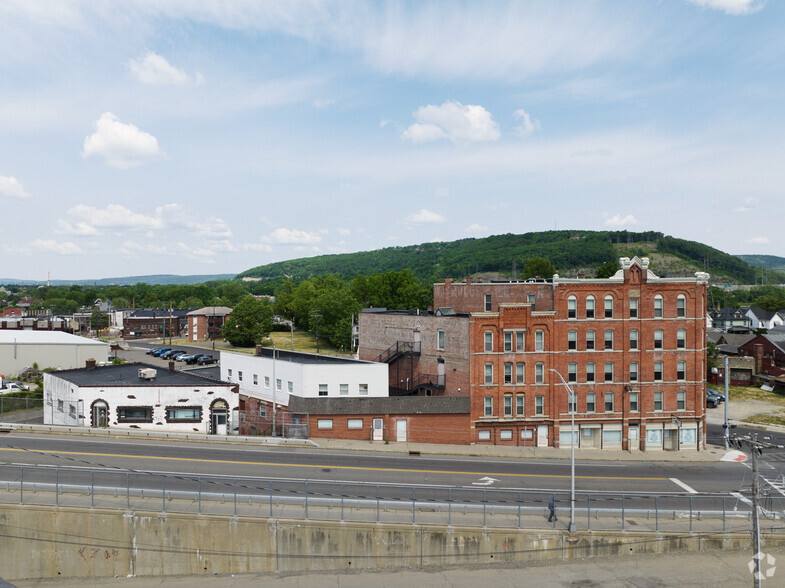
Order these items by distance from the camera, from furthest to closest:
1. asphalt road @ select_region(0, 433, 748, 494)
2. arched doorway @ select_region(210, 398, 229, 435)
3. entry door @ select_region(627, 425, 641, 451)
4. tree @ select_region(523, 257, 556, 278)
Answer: tree @ select_region(523, 257, 556, 278)
entry door @ select_region(627, 425, 641, 451)
arched doorway @ select_region(210, 398, 229, 435)
asphalt road @ select_region(0, 433, 748, 494)

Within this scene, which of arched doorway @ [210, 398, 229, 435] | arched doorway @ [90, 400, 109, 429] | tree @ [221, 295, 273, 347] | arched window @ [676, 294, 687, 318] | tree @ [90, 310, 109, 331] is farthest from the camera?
tree @ [90, 310, 109, 331]

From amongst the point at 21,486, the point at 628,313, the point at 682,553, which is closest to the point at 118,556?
the point at 21,486

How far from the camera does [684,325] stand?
2163 inches

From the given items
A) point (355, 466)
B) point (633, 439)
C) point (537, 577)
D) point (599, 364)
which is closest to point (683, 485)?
point (633, 439)

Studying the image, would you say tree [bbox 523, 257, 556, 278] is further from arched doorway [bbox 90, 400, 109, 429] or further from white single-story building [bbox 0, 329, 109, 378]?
arched doorway [bbox 90, 400, 109, 429]

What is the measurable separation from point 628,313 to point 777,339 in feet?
198

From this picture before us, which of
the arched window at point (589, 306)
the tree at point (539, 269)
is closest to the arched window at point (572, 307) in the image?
the arched window at point (589, 306)

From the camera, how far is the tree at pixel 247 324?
118m

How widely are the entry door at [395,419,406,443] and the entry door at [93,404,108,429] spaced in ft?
81.1

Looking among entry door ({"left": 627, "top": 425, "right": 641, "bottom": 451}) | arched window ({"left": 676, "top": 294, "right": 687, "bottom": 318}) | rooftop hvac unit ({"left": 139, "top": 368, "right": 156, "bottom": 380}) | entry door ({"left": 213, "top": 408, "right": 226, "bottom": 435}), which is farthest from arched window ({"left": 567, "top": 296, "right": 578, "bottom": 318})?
rooftop hvac unit ({"left": 139, "top": 368, "right": 156, "bottom": 380})

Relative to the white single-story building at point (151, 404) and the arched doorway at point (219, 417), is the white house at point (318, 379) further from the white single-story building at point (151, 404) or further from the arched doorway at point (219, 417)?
the arched doorway at point (219, 417)

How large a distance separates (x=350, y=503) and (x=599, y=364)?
29.9m

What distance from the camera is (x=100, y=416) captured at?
50875 millimetres

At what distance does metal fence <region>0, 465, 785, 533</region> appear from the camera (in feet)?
108
